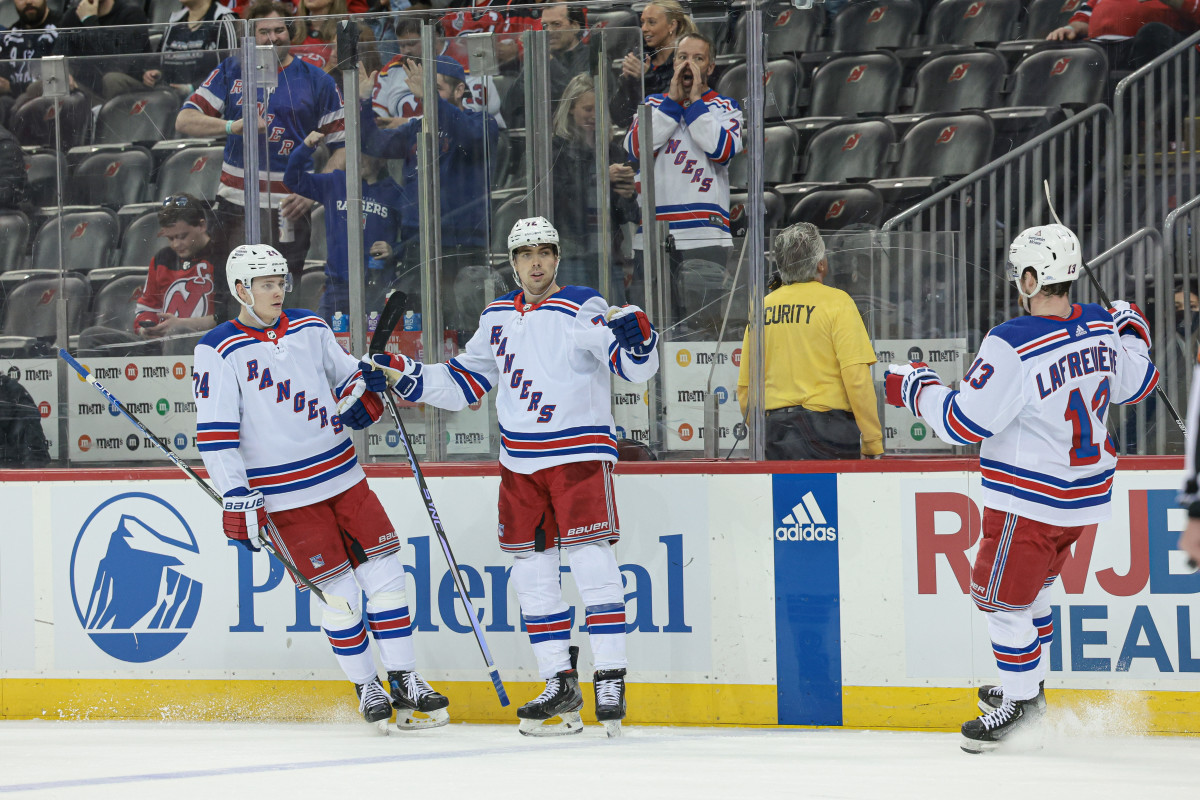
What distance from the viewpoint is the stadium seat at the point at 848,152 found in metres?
5.47

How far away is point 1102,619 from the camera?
139 inches

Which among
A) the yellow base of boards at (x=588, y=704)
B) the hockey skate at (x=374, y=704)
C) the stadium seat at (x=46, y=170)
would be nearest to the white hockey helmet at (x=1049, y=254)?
the yellow base of boards at (x=588, y=704)

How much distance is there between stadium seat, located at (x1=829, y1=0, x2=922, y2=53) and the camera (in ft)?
19.6

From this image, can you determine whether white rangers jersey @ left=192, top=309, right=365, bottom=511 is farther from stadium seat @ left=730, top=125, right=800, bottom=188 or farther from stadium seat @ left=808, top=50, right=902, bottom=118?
stadium seat @ left=808, top=50, right=902, bottom=118

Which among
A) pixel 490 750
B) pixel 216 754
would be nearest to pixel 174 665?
pixel 216 754

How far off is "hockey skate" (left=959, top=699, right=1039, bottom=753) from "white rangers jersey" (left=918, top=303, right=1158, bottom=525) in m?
0.50

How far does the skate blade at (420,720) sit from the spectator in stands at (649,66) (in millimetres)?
1928

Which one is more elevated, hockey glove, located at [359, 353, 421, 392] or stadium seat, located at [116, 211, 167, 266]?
stadium seat, located at [116, 211, 167, 266]

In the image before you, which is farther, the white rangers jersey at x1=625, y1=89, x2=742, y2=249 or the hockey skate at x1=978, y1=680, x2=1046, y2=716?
the white rangers jersey at x1=625, y1=89, x2=742, y2=249

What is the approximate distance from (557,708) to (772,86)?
222 centimetres

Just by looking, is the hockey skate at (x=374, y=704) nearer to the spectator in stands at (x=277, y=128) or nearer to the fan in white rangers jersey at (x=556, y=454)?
the fan in white rangers jersey at (x=556, y=454)

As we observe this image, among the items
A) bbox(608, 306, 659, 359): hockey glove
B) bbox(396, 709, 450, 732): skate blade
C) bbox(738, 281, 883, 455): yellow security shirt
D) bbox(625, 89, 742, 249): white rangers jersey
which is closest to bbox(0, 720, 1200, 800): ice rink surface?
bbox(396, 709, 450, 732): skate blade

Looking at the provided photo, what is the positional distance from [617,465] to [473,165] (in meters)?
1.09

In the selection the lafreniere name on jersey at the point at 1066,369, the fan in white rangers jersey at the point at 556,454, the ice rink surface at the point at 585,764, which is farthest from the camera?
the fan in white rangers jersey at the point at 556,454
